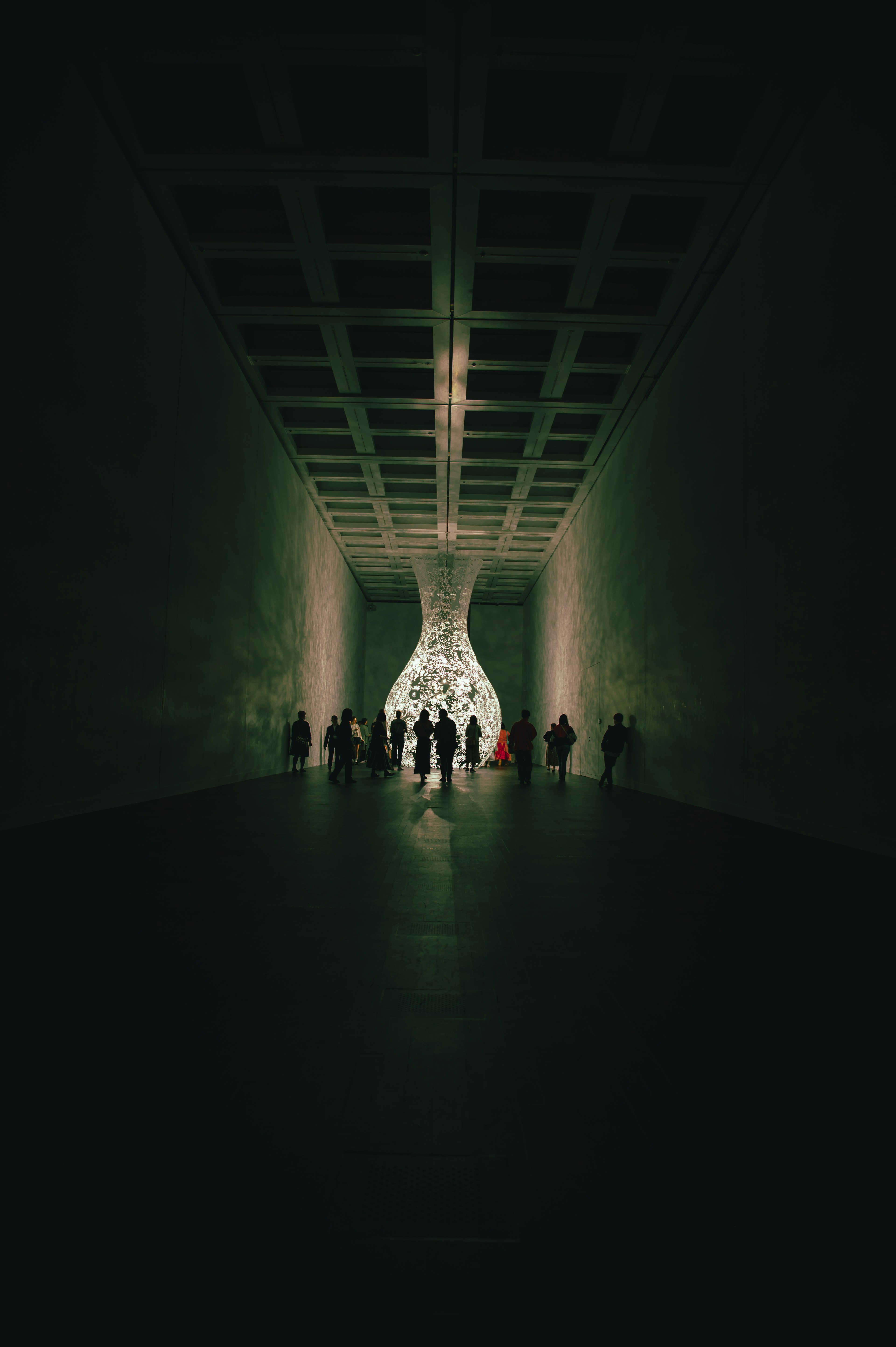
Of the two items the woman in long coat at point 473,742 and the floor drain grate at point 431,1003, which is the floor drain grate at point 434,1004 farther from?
the woman in long coat at point 473,742

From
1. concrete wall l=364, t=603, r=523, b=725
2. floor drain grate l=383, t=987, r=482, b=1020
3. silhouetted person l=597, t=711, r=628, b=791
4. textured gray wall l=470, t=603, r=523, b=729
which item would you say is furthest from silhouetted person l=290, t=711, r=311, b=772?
textured gray wall l=470, t=603, r=523, b=729

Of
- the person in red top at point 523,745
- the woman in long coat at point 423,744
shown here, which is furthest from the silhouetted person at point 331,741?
the person in red top at point 523,745

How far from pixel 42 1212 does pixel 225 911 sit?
1835mm

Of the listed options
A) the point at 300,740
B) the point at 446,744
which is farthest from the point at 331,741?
the point at 446,744

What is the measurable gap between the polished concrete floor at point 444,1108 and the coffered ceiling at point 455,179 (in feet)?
20.1

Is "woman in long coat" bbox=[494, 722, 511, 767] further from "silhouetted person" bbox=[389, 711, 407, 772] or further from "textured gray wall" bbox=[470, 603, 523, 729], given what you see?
"silhouetted person" bbox=[389, 711, 407, 772]

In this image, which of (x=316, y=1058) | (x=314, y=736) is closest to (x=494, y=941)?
(x=316, y=1058)

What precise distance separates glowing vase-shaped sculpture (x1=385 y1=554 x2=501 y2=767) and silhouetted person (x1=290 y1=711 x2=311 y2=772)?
6.58 feet

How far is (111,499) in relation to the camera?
6246mm

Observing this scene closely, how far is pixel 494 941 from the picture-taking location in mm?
2633

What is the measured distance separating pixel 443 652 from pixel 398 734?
5.93 feet

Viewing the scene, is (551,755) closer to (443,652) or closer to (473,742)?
(473,742)

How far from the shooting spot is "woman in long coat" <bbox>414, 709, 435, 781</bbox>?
40.1 ft

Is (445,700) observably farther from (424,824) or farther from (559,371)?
(424,824)
